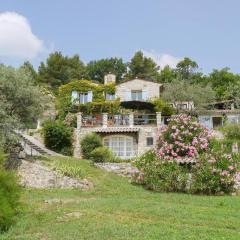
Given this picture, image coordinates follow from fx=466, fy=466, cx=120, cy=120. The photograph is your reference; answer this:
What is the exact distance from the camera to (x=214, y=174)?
2308 cm

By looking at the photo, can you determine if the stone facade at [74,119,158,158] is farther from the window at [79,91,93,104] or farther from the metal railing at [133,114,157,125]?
the window at [79,91,93,104]

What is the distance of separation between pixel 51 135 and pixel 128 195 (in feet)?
56.2

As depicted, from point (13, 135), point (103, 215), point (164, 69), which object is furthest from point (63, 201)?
point (164, 69)

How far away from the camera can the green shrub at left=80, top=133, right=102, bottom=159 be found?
37.2 m

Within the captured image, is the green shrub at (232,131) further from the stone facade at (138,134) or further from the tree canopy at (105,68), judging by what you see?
the tree canopy at (105,68)

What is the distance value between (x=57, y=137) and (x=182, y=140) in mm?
15354

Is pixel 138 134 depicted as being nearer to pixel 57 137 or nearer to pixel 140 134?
pixel 140 134

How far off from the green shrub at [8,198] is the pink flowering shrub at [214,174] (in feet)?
38.0

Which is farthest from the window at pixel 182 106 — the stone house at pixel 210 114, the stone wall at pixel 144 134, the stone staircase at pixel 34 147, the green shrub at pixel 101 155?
the stone staircase at pixel 34 147

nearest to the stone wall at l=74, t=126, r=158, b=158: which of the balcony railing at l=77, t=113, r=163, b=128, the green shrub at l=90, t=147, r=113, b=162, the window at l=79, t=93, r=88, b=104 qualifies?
the balcony railing at l=77, t=113, r=163, b=128

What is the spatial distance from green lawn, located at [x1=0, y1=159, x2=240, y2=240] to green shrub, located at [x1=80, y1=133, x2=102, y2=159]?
1697 cm

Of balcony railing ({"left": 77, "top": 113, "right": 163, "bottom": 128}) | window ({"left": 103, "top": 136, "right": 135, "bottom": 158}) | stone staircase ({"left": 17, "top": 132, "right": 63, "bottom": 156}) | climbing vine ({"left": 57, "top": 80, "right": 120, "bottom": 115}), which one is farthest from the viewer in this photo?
climbing vine ({"left": 57, "top": 80, "right": 120, "bottom": 115})

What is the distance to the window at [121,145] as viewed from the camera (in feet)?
130

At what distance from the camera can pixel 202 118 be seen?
171ft
